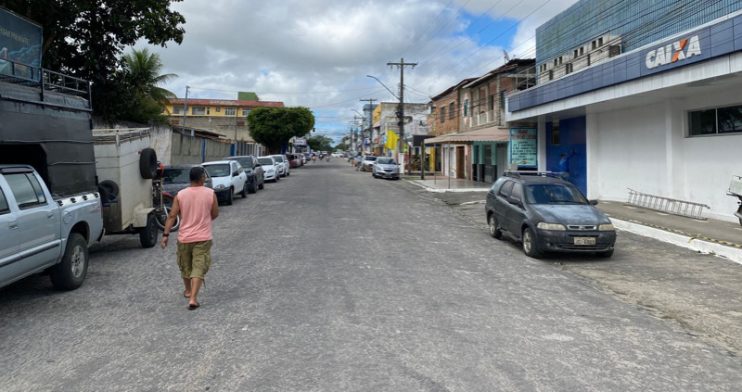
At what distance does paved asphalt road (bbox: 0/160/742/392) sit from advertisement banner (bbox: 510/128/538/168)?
50.5 ft

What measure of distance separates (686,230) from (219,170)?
14757mm

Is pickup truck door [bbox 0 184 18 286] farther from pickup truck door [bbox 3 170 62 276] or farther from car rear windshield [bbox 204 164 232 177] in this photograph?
car rear windshield [bbox 204 164 232 177]

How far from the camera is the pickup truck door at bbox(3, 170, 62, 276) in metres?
5.86

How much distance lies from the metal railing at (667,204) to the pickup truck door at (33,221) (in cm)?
1424

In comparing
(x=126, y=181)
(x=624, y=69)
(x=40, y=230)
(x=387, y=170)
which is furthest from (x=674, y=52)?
(x=387, y=170)

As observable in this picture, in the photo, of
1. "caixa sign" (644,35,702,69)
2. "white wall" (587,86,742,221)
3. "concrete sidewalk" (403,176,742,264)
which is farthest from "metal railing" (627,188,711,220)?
"caixa sign" (644,35,702,69)

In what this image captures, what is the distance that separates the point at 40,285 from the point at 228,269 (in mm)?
2500

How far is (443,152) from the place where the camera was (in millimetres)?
43375

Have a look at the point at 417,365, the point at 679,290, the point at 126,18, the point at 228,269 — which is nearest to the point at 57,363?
the point at 417,365

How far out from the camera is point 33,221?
6.08 meters

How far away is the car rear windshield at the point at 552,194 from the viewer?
10.7m

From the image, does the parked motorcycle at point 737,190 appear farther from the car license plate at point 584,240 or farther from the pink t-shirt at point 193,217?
the pink t-shirt at point 193,217

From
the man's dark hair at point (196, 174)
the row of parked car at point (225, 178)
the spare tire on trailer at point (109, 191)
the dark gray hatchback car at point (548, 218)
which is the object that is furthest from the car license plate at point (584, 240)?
the row of parked car at point (225, 178)

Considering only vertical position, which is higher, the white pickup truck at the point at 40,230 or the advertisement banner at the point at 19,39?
the advertisement banner at the point at 19,39
